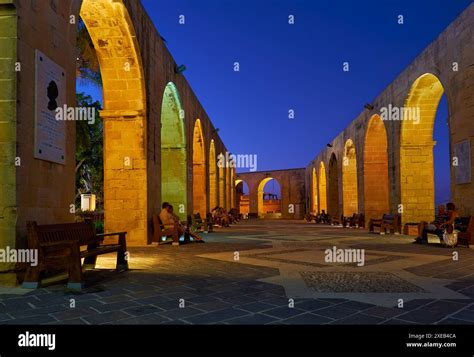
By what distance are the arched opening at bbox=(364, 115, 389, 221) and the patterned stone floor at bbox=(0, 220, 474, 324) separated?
11.3 m

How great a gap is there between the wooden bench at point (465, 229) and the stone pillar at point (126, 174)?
7182mm

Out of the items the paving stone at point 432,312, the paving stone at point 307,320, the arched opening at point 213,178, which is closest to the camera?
the paving stone at point 307,320

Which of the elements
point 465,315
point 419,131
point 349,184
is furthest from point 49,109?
point 349,184

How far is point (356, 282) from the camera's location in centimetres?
491

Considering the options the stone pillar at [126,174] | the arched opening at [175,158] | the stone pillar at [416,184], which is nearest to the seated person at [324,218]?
the stone pillar at [416,184]

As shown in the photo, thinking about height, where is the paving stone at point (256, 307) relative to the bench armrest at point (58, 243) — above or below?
below

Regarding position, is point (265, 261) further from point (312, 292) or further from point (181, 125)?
point (181, 125)

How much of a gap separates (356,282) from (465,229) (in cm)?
572

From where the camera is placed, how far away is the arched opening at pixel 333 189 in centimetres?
2691

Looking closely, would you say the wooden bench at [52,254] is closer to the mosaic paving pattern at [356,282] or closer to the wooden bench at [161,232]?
the mosaic paving pattern at [356,282]

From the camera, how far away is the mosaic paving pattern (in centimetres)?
447
